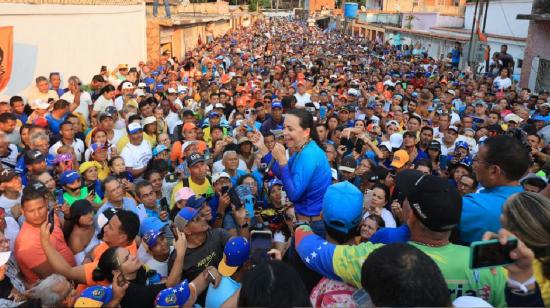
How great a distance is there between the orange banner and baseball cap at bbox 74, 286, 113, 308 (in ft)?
25.6

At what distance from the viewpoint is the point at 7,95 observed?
8695mm

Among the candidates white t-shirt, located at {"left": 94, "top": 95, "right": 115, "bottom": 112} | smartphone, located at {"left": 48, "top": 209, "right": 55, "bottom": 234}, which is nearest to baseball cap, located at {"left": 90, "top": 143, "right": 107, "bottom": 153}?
smartphone, located at {"left": 48, "top": 209, "right": 55, "bottom": 234}

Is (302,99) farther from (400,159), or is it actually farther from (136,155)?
(136,155)

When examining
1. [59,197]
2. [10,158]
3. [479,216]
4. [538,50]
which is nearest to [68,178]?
[59,197]

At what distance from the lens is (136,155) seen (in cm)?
584

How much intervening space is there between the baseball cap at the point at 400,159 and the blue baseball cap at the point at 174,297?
3977 mm

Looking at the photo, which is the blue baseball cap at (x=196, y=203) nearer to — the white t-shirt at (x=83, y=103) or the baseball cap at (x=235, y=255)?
the baseball cap at (x=235, y=255)

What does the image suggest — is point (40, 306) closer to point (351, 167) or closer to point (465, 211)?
point (465, 211)

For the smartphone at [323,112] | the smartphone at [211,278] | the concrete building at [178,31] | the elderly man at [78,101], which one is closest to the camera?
the smartphone at [211,278]

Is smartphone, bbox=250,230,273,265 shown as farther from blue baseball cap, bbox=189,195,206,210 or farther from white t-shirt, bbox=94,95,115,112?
white t-shirt, bbox=94,95,115,112

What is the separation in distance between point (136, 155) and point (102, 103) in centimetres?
284

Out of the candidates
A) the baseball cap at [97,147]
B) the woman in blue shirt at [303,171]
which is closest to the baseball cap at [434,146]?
the woman in blue shirt at [303,171]

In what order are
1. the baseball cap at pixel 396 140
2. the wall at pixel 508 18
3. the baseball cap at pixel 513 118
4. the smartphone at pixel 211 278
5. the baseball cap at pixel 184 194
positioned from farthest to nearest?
the wall at pixel 508 18
the baseball cap at pixel 513 118
the baseball cap at pixel 396 140
the baseball cap at pixel 184 194
the smartphone at pixel 211 278

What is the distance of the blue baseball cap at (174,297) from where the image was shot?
2382mm
